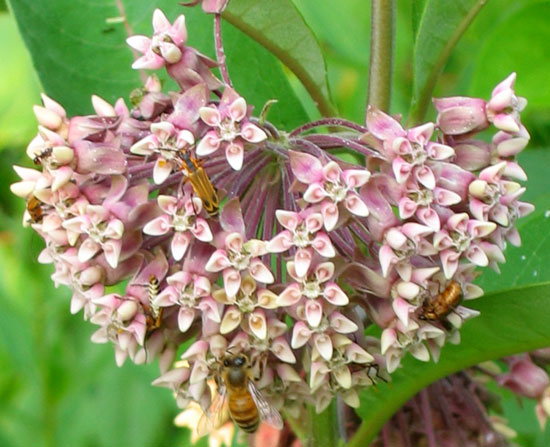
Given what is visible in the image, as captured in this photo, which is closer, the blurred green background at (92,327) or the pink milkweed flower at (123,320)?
the pink milkweed flower at (123,320)

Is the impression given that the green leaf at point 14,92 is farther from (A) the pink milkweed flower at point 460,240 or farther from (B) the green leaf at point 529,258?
(A) the pink milkweed flower at point 460,240

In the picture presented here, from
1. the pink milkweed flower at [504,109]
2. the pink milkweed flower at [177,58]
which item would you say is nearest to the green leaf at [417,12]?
the pink milkweed flower at [504,109]

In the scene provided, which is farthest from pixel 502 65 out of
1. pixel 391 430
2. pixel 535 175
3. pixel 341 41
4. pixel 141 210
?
pixel 141 210

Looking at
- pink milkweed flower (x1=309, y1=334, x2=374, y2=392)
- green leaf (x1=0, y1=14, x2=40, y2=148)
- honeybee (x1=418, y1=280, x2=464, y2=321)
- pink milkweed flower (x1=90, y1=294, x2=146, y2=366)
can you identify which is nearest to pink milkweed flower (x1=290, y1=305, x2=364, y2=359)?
pink milkweed flower (x1=309, y1=334, x2=374, y2=392)

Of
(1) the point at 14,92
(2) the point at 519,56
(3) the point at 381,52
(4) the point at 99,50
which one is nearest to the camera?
(3) the point at 381,52

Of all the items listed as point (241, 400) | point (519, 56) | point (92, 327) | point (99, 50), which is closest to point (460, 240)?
point (241, 400)

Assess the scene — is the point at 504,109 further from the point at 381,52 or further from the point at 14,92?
the point at 14,92

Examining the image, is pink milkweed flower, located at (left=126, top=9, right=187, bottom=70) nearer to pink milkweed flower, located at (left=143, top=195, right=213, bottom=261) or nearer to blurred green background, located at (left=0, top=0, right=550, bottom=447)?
pink milkweed flower, located at (left=143, top=195, right=213, bottom=261)
